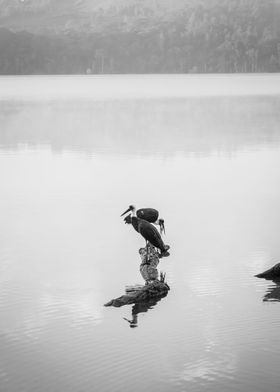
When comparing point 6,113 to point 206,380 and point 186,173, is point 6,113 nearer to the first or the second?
point 186,173

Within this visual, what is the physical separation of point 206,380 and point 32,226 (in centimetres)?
1296

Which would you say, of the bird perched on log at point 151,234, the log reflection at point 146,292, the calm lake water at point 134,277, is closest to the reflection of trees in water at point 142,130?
the calm lake water at point 134,277

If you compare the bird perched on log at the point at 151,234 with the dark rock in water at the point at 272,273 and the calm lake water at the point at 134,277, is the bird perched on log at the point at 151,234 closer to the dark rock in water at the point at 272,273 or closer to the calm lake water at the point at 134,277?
the calm lake water at the point at 134,277

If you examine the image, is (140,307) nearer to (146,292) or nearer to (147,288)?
(146,292)

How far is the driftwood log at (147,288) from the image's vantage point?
15.0 metres

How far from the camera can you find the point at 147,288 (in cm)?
1533

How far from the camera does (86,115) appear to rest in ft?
291

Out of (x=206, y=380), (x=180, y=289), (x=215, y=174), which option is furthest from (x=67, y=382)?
(x=215, y=174)

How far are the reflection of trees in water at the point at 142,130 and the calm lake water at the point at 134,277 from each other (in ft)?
31.2

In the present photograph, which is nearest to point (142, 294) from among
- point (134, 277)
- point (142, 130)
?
point (134, 277)

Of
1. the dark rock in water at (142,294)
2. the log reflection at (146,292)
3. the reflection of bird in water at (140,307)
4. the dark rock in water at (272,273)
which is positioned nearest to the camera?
the reflection of bird in water at (140,307)

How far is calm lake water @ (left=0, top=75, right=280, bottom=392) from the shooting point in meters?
12.0

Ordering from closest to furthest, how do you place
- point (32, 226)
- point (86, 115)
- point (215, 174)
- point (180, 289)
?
1. point (180, 289)
2. point (32, 226)
3. point (215, 174)
4. point (86, 115)

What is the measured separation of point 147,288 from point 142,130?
51273 mm
